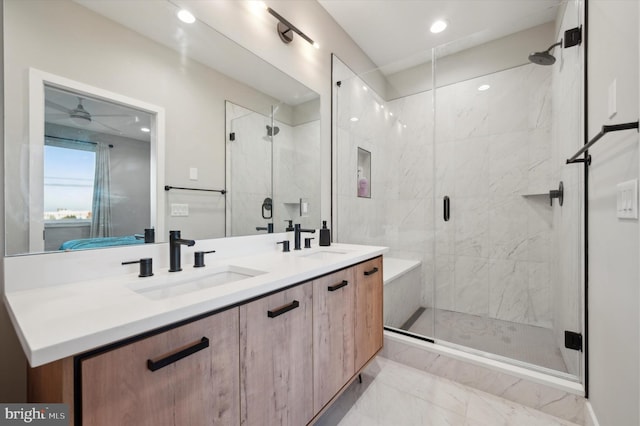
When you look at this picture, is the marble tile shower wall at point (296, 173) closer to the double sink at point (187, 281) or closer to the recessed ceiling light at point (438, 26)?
the double sink at point (187, 281)

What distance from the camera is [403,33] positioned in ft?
8.35

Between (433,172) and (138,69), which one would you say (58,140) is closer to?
(138,69)

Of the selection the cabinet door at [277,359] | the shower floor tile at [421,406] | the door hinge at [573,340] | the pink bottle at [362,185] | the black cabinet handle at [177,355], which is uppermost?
the pink bottle at [362,185]

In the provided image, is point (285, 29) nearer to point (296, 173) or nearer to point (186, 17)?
point (186, 17)

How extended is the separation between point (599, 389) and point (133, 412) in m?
1.89

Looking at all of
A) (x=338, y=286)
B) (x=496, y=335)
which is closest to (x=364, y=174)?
(x=338, y=286)

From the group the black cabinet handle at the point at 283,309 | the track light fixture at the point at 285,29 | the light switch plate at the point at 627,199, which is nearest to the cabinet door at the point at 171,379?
the black cabinet handle at the point at 283,309

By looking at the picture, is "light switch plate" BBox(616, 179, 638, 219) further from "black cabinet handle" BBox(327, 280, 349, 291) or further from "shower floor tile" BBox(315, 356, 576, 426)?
"shower floor tile" BBox(315, 356, 576, 426)

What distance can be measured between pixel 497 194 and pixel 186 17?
2.67 meters

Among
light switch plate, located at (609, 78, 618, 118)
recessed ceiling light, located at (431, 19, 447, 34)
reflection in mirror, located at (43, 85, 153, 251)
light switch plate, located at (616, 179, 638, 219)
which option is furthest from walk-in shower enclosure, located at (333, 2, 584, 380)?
reflection in mirror, located at (43, 85, 153, 251)

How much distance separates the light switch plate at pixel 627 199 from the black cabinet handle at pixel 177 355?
142 cm

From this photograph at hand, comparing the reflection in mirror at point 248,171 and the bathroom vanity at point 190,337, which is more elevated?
the reflection in mirror at point 248,171

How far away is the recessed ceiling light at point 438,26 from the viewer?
7.83 feet

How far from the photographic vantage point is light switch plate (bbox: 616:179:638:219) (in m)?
0.89
